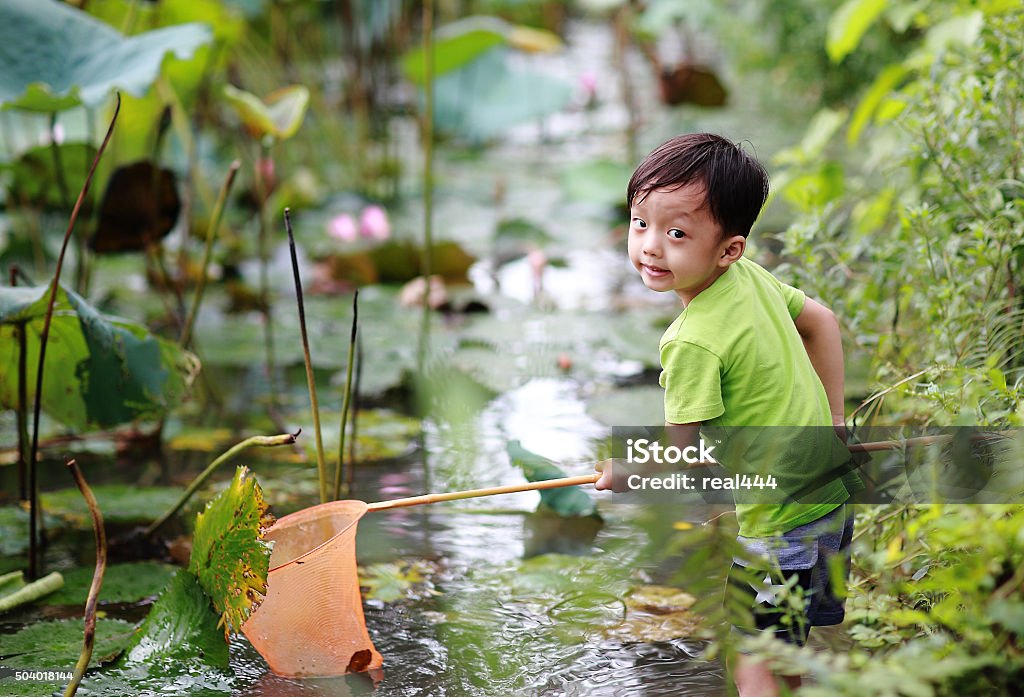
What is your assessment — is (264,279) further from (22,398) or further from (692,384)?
(692,384)

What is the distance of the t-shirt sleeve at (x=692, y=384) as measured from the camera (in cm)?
123

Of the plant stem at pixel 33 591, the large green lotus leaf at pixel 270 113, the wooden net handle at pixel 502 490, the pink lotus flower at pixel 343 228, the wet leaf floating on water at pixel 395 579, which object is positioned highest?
the large green lotus leaf at pixel 270 113

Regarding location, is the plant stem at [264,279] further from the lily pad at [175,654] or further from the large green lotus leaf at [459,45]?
the large green lotus leaf at [459,45]

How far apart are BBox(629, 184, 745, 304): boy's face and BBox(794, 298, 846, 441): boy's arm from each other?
0.20m

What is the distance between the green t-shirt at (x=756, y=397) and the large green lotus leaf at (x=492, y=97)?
3.55 m

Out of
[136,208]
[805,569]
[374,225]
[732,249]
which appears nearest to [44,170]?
[136,208]

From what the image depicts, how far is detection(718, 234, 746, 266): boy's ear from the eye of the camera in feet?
4.12

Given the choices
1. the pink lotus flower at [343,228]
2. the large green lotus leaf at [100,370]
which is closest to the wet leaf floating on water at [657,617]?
the large green lotus leaf at [100,370]

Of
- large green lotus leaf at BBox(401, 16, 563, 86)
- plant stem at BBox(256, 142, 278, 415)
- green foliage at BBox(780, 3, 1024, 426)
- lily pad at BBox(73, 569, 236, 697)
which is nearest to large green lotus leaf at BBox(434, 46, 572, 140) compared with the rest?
large green lotus leaf at BBox(401, 16, 563, 86)

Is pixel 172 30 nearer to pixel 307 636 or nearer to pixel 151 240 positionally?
pixel 151 240

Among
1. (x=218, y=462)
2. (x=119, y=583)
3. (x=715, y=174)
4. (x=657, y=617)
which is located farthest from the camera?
(x=119, y=583)

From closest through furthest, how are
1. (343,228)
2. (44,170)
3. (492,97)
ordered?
(44,170) < (343,228) < (492,97)

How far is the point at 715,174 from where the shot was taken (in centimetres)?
122

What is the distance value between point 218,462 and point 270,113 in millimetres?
1142
